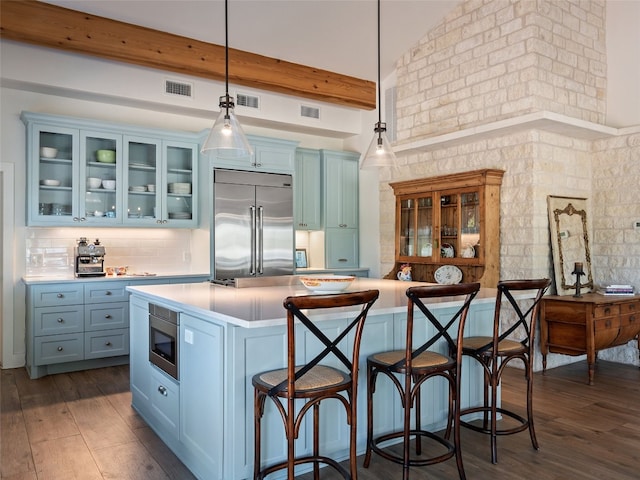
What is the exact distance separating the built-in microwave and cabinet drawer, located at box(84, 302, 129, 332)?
6.09ft

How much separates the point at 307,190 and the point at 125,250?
7.86ft

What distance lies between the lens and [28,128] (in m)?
4.78

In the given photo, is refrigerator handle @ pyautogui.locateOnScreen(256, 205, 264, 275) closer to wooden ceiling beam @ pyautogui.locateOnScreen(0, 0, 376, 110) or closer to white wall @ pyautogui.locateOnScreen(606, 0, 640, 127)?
wooden ceiling beam @ pyautogui.locateOnScreen(0, 0, 376, 110)

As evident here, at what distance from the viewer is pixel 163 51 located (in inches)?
201

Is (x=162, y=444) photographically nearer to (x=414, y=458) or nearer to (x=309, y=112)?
(x=414, y=458)

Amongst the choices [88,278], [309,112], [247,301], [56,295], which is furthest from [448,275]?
[56,295]

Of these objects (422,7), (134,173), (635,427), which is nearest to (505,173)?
(422,7)

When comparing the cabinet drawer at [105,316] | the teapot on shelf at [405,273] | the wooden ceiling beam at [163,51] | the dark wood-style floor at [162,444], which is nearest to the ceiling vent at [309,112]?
the wooden ceiling beam at [163,51]

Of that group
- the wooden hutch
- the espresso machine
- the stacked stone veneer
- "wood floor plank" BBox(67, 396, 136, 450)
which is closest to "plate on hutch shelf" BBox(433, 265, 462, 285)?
the wooden hutch

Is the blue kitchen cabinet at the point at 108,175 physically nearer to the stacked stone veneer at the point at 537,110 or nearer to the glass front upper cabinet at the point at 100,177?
the glass front upper cabinet at the point at 100,177

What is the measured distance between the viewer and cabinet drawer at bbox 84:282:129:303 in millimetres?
4848

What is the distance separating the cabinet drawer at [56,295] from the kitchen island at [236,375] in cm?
161

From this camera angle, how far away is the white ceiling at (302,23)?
187 inches

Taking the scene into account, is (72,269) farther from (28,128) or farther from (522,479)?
(522,479)
